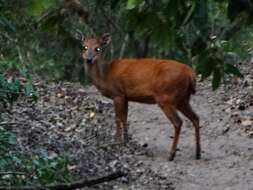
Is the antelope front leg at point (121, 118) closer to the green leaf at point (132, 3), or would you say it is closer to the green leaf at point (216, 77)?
the green leaf at point (216, 77)

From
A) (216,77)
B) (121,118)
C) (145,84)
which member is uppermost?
(216,77)

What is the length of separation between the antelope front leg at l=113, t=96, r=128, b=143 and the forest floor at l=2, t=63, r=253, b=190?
15 centimetres

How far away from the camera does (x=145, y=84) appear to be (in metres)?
9.39

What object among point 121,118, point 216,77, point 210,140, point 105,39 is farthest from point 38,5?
point 210,140

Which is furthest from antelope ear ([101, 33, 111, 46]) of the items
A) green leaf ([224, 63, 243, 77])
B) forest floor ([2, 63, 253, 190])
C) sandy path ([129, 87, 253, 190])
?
green leaf ([224, 63, 243, 77])

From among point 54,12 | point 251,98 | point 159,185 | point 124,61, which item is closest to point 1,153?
point 54,12

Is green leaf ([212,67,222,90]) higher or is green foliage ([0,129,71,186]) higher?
green leaf ([212,67,222,90])

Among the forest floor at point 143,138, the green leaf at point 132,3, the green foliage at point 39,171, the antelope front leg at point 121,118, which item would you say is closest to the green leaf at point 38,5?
the green leaf at point 132,3

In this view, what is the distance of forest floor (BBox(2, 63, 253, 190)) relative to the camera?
781 cm

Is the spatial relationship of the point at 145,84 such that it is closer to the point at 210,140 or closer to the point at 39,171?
the point at 210,140

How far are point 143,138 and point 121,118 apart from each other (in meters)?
0.51

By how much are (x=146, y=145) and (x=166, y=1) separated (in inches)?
248

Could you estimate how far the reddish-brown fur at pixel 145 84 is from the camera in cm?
900

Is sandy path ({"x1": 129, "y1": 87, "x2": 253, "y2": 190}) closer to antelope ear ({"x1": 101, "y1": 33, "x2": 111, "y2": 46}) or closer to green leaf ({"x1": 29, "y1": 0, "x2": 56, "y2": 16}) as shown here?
antelope ear ({"x1": 101, "y1": 33, "x2": 111, "y2": 46})
